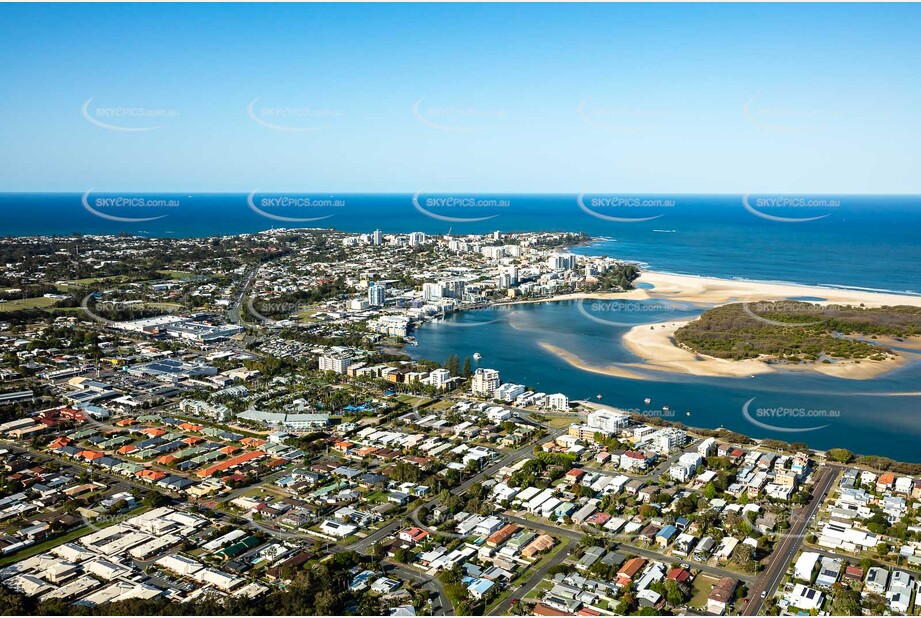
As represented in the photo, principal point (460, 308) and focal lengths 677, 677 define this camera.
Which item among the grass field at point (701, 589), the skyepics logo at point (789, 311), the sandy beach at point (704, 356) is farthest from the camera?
the skyepics logo at point (789, 311)

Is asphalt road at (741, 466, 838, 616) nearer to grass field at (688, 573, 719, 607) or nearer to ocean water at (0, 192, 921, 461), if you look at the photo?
grass field at (688, 573, 719, 607)

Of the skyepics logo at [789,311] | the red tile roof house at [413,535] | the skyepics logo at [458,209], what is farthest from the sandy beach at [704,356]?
the skyepics logo at [458,209]

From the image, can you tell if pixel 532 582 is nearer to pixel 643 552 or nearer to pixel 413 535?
pixel 643 552

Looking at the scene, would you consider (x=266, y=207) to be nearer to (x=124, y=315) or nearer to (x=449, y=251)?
(x=449, y=251)

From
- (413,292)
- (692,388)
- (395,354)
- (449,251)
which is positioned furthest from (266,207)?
(692,388)

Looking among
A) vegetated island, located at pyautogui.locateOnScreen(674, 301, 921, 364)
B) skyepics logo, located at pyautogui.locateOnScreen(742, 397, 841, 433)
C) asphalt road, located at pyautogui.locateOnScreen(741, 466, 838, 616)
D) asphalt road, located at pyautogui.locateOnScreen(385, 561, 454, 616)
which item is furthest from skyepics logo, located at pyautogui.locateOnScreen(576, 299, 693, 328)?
asphalt road, located at pyautogui.locateOnScreen(385, 561, 454, 616)

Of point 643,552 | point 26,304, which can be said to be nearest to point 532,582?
point 643,552

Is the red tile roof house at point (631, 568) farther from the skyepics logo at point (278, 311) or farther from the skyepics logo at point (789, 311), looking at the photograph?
→ the skyepics logo at point (278, 311)
